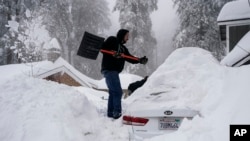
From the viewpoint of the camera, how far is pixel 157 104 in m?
5.36

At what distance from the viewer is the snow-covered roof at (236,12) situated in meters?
15.1

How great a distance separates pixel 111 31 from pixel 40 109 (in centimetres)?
4124

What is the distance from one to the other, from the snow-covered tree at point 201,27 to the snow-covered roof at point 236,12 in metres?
10.5

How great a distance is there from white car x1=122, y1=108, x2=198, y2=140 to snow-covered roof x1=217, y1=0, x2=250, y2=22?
11.0 meters

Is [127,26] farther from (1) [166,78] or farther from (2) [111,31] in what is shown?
(1) [166,78]

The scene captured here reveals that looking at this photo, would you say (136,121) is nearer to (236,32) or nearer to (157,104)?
(157,104)

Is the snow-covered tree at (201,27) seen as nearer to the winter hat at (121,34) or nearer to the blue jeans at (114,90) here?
the winter hat at (121,34)

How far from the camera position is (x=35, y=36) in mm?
21266

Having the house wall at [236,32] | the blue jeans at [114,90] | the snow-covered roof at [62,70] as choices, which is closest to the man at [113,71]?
the blue jeans at [114,90]

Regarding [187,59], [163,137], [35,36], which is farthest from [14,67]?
[163,137]

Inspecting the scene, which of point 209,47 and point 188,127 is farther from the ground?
point 209,47

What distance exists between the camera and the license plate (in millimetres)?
5012

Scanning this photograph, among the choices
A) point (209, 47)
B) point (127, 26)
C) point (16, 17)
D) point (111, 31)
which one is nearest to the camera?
point (16, 17)

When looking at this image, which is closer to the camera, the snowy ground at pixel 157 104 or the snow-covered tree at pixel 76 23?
the snowy ground at pixel 157 104
